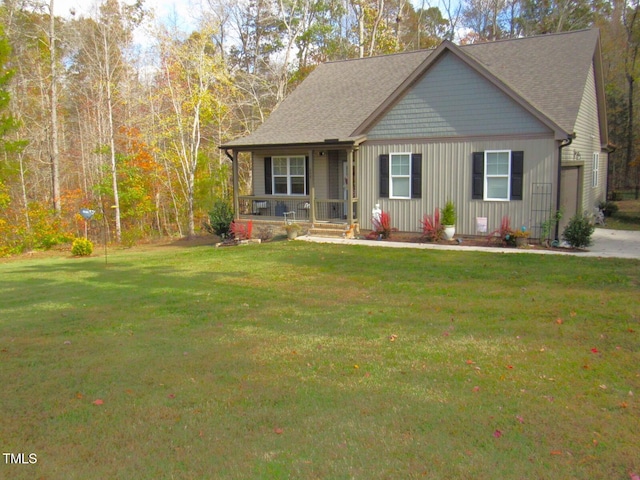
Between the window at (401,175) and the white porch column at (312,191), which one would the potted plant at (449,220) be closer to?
the window at (401,175)

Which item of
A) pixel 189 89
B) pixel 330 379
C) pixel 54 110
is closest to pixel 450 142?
pixel 330 379

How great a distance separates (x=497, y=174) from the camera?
14367mm

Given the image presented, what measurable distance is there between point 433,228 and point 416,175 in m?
1.83

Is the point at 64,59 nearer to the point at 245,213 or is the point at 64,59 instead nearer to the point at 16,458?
the point at 245,213

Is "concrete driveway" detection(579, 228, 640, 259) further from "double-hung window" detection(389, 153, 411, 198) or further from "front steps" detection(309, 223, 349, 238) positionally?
"front steps" detection(309, 223, 349, 238)

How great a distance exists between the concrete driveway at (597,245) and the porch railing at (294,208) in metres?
1.39

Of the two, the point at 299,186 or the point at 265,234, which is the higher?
the point at 299,186

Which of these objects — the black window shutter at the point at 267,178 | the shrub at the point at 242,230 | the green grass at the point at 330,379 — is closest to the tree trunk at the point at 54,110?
the shrub at the point at 242,230

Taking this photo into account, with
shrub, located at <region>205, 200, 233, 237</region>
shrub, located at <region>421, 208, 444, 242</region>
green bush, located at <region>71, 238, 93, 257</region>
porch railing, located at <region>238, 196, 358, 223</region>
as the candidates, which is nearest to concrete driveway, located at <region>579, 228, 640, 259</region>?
shrub, located at <region>421, 208, 444, 242</region>

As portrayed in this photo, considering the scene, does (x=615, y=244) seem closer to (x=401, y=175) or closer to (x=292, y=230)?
(x=401, y=175)

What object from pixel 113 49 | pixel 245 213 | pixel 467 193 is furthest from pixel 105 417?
pixel 113 49

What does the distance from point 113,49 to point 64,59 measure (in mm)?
8567

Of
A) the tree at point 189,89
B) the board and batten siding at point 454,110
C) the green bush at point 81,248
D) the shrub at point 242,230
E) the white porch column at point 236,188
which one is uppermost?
the tree at point 189,89

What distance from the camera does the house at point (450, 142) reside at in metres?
14.0
